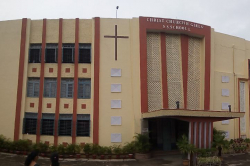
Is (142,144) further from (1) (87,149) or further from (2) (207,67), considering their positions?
(2) (207,67)

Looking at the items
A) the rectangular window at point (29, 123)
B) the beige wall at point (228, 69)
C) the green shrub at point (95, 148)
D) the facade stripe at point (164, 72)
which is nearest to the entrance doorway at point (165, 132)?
the facade stripe at point (164, 72)

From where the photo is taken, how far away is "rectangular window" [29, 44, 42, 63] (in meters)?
18.2

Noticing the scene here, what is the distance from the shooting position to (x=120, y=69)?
1762cm

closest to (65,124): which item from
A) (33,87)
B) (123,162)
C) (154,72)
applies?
(33,87)

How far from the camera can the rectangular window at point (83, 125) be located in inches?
677

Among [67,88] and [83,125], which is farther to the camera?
[67,88]

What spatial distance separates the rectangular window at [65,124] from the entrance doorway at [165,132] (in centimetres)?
581

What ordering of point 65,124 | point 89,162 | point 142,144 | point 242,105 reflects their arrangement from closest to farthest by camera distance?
point 89,162
point 142,144
point 65,124
point 242,105

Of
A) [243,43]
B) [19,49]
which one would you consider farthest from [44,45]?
[243,43]

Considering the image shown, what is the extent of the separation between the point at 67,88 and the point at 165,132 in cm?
788

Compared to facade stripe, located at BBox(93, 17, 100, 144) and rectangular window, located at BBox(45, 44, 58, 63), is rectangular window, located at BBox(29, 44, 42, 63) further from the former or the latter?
facade stripe, located at BBox(93, 17, 100, 144)

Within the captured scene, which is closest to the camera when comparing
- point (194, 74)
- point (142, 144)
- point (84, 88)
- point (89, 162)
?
point (89, 162)

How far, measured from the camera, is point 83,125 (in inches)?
681

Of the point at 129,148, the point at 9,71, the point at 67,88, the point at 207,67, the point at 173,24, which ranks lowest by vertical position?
the point at 129,148
